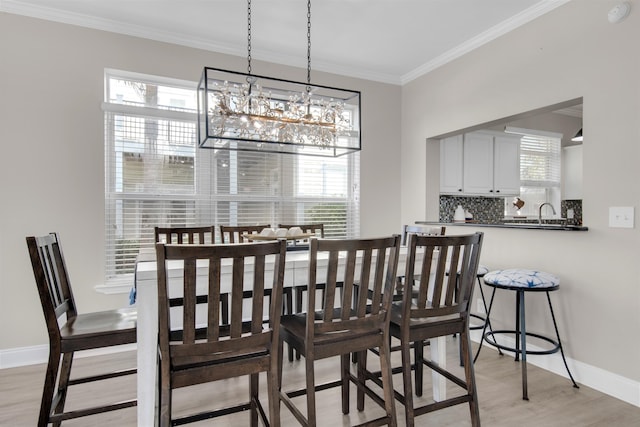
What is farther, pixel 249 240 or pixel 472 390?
pixel 249 240

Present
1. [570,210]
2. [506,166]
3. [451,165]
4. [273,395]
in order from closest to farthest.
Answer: [273,395] → [451,165] → [506,166] → [570,210]

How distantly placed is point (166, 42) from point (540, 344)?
161 inches

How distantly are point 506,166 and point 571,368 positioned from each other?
294 cm

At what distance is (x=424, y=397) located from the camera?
2.36m

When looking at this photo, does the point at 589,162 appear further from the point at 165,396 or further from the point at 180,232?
the point at 180,232

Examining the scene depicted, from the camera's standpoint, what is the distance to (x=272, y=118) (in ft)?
7.96

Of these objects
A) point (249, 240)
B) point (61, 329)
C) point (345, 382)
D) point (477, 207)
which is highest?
point (477, 207)

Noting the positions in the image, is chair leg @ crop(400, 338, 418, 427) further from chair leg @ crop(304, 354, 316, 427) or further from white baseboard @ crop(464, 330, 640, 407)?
white baseboard @ crop(464, 330, 640, 407)

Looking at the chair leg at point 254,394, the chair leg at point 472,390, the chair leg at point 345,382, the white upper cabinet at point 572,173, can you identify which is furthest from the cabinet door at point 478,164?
the chair leg at point 254,394

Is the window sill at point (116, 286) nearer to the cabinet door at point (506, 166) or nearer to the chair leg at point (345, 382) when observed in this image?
the chair leg at point (345, 382)

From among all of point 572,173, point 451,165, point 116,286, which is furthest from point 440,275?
point 572,173

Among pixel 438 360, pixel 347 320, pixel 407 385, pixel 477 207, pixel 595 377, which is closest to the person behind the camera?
pixel 347 320

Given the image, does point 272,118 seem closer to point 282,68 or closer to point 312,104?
point 312,104

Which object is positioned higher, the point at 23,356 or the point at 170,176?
the point at 170,176
